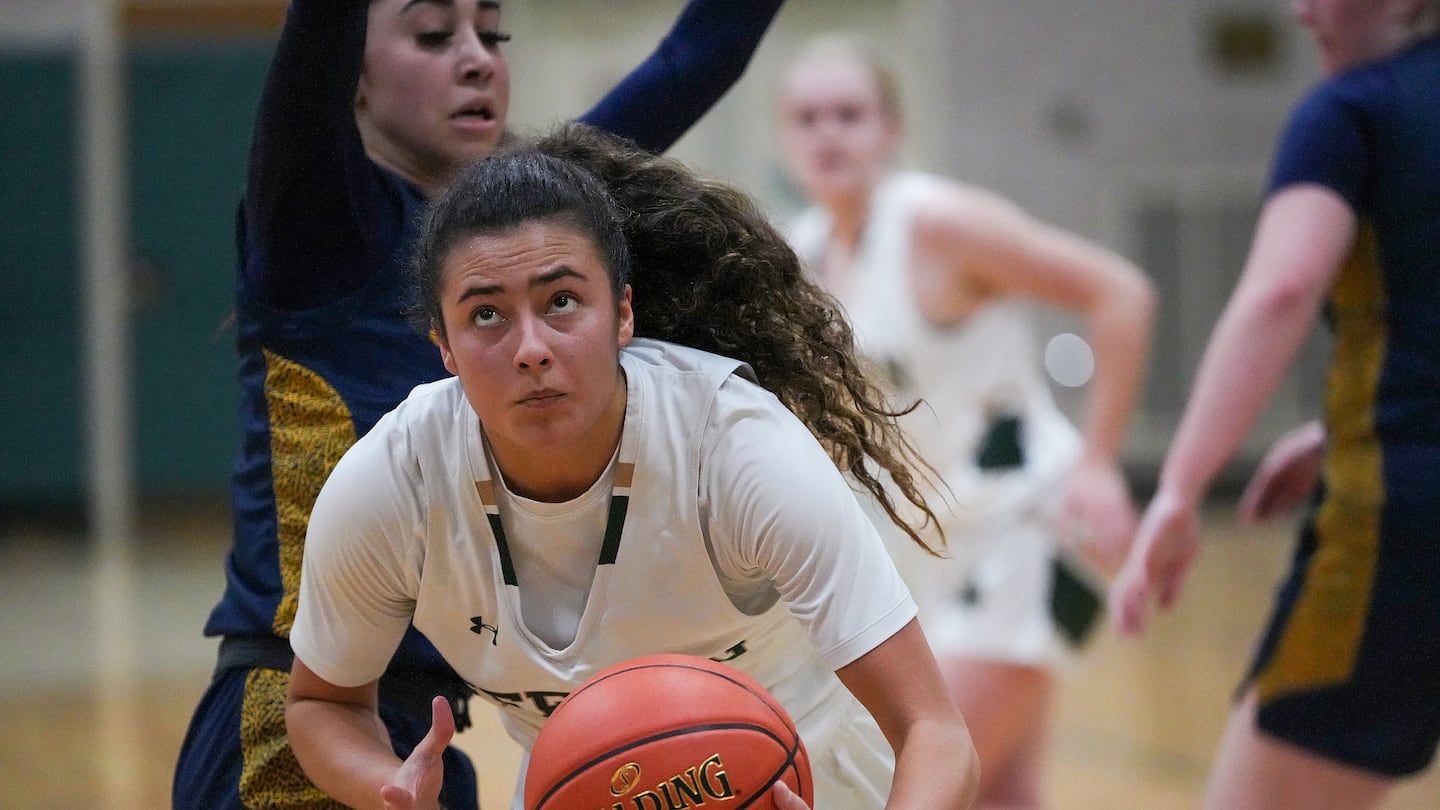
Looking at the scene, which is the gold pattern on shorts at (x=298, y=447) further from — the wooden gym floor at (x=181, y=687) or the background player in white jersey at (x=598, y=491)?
the wooden gym floor at (x=181, y=687)

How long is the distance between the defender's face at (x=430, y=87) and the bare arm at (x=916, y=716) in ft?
3.18

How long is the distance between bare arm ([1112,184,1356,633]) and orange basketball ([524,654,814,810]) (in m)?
1.18

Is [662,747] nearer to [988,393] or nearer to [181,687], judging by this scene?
[988,393]

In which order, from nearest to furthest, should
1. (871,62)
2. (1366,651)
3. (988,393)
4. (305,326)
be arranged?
(305,326), (1366,651), (988,393), (871,62)

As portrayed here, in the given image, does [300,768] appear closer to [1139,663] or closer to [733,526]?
[733,526]

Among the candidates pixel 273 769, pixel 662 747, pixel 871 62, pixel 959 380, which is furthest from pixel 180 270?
pixel 662 747

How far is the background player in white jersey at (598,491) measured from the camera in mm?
1772

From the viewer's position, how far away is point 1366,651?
2561 mm

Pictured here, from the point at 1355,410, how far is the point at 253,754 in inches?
72.2

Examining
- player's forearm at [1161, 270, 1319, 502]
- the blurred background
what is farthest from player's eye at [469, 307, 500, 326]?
the blurred background

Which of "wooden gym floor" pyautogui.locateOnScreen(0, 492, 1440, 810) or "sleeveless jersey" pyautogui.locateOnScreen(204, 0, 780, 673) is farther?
"wooden gym floor" pyautogui.locateOnScreen(0, 492, 1440, 810)

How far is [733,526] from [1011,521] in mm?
2139

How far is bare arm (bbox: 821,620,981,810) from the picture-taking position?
1.73 m

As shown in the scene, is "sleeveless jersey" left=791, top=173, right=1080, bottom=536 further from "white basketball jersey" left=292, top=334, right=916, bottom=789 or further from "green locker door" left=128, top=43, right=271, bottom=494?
"green locker door" left=128, top=43, right=271, bottom=494
